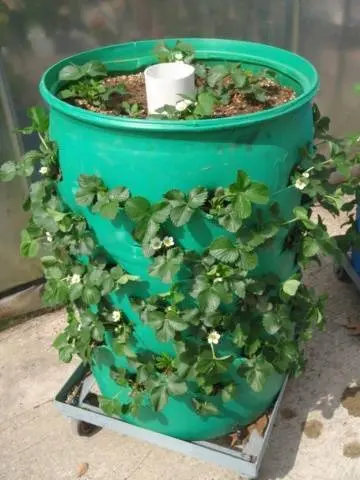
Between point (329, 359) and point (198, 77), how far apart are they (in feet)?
3.72

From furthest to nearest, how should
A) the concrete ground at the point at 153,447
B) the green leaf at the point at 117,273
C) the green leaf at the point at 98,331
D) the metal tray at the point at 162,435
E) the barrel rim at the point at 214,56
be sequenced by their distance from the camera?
the concrete ground at the point at 153,447 → the metal tray at the point at 162,435 → the green leaf at the point at 98,331 → the green leaf at the point at 117,273 → the barrel rim at the point at 214,56

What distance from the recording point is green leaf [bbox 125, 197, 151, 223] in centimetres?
124

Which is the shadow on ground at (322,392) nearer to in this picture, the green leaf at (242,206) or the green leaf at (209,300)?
the green leaf at (209,300)

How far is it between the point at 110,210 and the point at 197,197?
187 mm

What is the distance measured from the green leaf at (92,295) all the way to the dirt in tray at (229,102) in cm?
43

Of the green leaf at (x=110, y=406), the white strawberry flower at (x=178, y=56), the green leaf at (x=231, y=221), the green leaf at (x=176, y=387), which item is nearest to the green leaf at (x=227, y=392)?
the green leaf at (x=176, y=387)

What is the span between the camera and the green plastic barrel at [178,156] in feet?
3.99

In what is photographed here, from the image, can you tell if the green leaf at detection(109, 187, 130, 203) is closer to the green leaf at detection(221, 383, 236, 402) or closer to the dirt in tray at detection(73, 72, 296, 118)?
the dirt in tray at detection(73, 72, 296, 118)

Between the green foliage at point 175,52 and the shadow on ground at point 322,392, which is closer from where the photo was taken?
the green foliage at point 175,52

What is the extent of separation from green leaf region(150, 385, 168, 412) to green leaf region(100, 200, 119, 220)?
512 millimetres

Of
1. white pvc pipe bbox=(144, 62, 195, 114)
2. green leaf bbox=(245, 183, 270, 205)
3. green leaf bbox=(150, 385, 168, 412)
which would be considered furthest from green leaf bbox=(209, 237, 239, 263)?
green leaf bbox=(150, 385, 168, 412)

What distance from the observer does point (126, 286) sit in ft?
4.69

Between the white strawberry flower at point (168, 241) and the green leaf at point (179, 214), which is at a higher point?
the green leaf at point (179, 214)

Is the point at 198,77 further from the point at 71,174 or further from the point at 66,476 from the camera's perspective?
the point at 66,476
